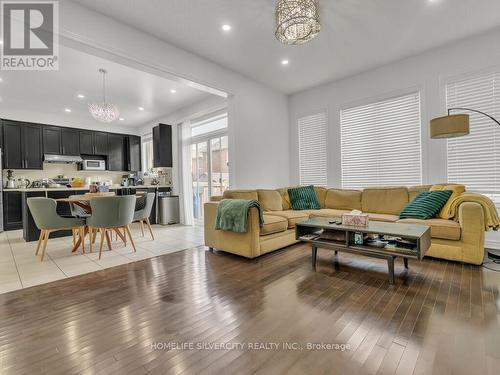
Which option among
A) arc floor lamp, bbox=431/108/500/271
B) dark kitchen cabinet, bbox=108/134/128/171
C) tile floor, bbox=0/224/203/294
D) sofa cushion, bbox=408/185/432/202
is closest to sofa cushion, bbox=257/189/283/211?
tile floor, bbox=0/224/203/294

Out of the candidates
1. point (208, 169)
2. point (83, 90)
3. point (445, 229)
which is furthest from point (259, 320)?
point (83, 90)

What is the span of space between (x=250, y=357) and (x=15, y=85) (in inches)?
243

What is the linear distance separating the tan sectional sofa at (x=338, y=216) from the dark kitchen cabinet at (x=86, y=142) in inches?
211

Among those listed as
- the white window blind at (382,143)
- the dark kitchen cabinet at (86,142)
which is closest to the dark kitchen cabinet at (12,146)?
the dark kitchen cabinet at (86,142)

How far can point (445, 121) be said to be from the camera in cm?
300

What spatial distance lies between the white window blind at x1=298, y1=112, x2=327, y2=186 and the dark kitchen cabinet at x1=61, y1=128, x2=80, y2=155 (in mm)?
Result: 6078

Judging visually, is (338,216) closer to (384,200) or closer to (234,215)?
(384,200)

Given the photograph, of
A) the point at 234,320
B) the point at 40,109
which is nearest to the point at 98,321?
the point at 234,320

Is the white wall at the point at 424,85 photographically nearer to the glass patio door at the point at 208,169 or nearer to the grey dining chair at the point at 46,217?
the glass patio door at the point at 208,169

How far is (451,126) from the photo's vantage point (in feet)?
9.75

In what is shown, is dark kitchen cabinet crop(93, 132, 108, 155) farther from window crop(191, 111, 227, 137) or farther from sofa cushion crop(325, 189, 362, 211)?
sofa cushion crop(325, 189, 362, 211)

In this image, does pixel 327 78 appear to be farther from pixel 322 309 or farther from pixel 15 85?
pixel 15 85

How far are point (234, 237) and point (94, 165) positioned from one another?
5.92m

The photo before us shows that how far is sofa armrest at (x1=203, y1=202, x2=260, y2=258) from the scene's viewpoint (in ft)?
10.2
